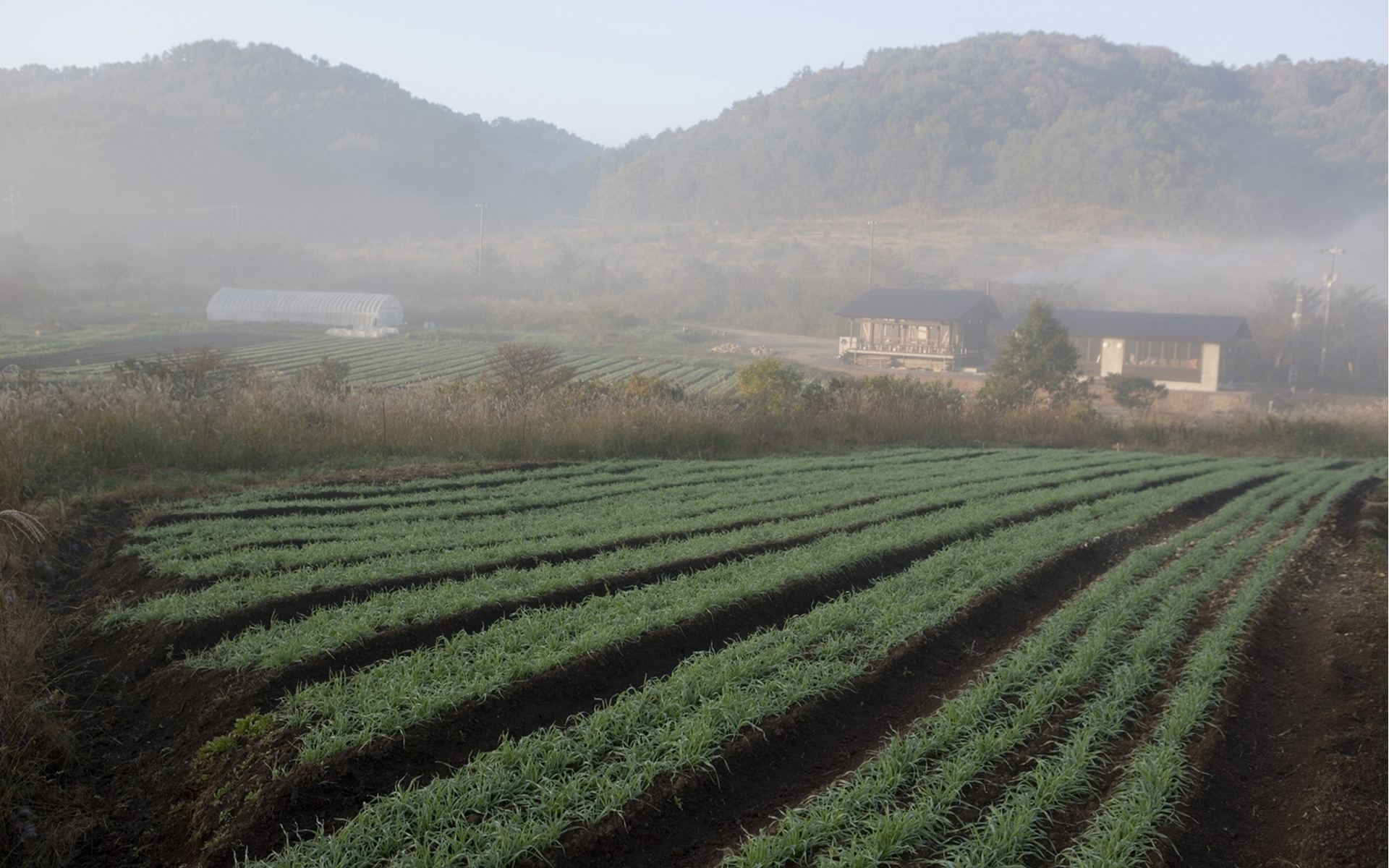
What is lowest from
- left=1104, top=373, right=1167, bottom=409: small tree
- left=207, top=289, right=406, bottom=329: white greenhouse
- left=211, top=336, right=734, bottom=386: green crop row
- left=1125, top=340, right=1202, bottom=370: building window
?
left=1104, top=373, right=1167, bottom=409: small tree

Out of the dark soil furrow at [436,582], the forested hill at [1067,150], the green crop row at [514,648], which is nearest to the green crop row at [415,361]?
the dark soil furrow at [436,582]

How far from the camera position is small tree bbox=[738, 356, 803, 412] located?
762 inches

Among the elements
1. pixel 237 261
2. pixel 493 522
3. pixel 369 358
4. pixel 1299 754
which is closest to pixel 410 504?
pixel 493 522

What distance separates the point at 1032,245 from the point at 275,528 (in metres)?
82.9

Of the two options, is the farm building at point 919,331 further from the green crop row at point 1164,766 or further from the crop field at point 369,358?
the green crop row at point 1164,766

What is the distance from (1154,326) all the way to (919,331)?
1057cm

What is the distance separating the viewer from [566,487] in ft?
36.9

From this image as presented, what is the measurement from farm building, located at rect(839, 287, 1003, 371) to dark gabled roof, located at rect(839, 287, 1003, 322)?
3cm

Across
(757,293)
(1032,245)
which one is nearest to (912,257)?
(1032,245)

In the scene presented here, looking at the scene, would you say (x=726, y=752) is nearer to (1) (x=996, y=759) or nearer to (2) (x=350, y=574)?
(1) (x=996, y=759)

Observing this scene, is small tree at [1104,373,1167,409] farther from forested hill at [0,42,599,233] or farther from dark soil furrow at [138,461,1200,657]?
forested hill at [0,42,599,233]

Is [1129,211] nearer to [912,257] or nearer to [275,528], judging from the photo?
[912,257]

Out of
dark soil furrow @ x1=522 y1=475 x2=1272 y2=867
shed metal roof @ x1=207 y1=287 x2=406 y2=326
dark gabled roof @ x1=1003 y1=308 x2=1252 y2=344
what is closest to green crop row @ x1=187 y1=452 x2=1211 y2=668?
dark soil furrow @ x1=522 y1=475 x2=1272 y2=867

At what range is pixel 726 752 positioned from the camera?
4.50 m
